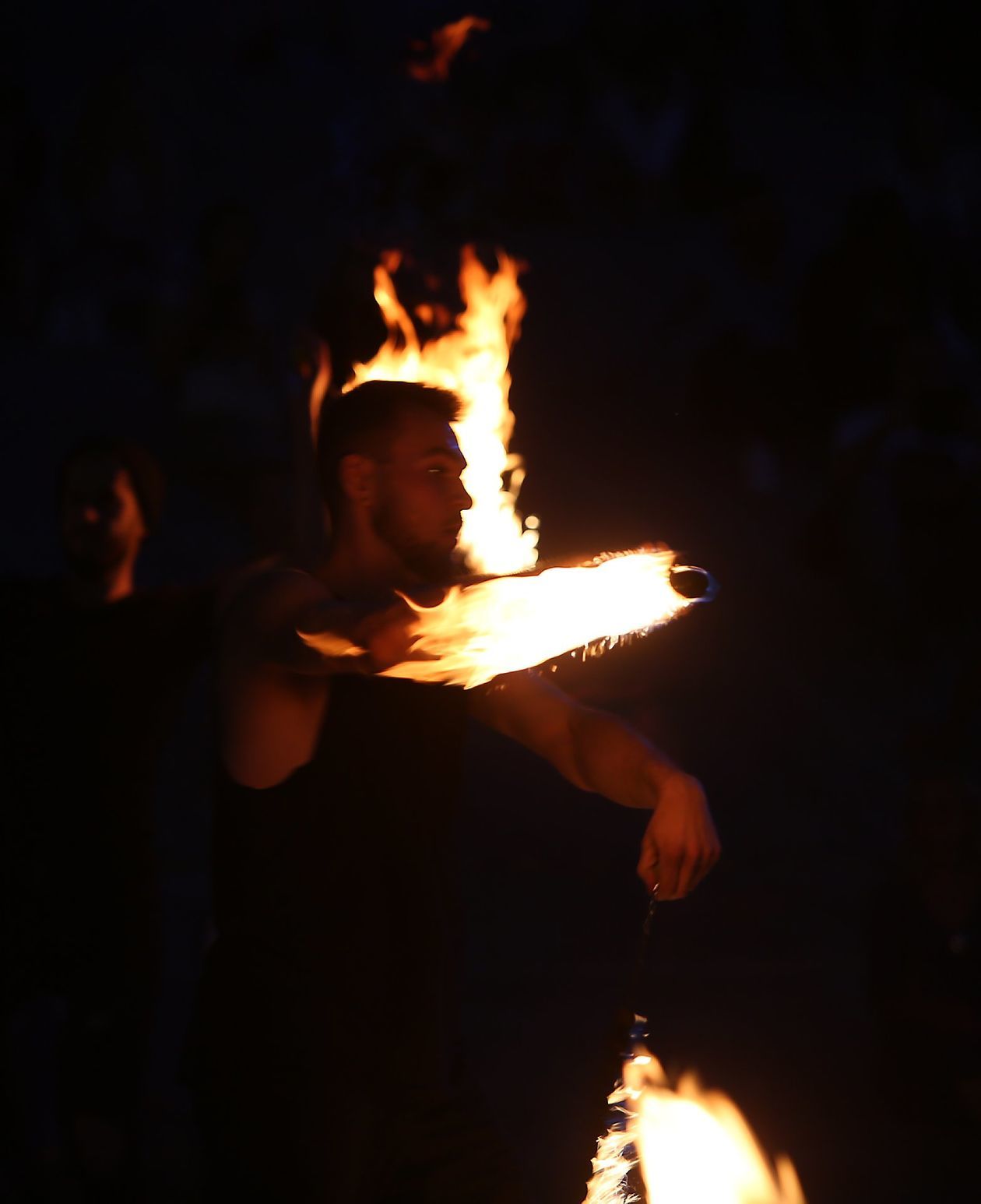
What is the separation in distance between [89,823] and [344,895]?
1.51 m

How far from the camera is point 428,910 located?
259 cm

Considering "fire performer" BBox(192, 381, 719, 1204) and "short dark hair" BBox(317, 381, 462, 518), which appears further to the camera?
"short dark hair" BBox(317, 381, 462, 518)

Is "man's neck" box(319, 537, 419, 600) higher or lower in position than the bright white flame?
higher

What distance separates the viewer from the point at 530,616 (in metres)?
2.39

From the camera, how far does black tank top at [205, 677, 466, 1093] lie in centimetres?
246

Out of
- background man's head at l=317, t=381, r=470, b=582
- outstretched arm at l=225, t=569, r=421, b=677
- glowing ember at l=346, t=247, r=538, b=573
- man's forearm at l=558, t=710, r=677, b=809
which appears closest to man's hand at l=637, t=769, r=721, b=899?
man's forearm at l=558, t=710, r=677, b=809

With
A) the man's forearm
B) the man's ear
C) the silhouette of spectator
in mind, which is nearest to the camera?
the man's forearm

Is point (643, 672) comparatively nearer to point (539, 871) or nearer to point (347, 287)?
point (539, 871)

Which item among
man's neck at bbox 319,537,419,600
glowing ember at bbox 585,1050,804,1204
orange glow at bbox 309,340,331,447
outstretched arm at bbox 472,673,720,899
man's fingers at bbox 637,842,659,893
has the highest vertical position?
orange glow at bbox 309,340,331,447

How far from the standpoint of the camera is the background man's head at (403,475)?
2.74 metres

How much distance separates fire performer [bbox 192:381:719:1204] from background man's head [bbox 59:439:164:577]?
149 centimetres

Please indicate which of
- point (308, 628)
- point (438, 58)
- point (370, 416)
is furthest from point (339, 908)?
point (438, 58)

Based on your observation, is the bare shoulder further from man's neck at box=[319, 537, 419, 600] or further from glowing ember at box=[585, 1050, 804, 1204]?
glowing ember at box=[585, 1050, 804, 1204]

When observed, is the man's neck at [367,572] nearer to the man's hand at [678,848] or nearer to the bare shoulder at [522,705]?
the bare shoulder at [522,705]
